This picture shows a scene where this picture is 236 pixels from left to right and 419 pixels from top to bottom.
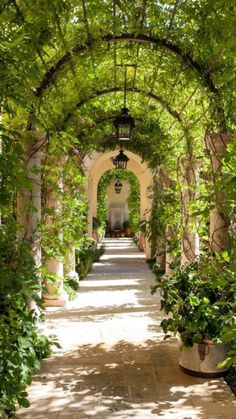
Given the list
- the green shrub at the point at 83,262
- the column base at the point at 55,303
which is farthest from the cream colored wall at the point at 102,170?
the column base at the point at 55,303

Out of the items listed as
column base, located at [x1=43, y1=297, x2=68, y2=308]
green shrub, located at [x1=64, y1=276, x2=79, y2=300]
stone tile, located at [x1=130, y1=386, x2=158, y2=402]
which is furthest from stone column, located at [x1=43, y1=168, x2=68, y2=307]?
stone tile, located at [x1=130, y1=386, x2=158, y2=402]

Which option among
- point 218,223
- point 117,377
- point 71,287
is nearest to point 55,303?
point 71,287

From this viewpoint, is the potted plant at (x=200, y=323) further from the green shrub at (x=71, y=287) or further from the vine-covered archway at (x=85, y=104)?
the green shrub at (x=71, y=287)

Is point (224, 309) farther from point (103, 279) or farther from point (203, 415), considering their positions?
point (103, 279)

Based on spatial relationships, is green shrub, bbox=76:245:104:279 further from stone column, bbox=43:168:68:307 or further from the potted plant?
the potted plant

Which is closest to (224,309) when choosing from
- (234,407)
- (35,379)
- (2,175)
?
(234,407)

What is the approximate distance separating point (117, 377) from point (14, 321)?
2050 mm

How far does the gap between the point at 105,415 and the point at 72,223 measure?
428 cm

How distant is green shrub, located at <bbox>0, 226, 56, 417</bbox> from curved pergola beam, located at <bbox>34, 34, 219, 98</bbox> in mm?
1984

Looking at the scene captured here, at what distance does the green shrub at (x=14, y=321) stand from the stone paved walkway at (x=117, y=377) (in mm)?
477

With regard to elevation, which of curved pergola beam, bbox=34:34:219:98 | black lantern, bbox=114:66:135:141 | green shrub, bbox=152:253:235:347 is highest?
curved pergola beam, bbox=34:34:219:98

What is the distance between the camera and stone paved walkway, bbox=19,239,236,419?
4.05 meters

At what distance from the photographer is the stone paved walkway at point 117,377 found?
4.05 m

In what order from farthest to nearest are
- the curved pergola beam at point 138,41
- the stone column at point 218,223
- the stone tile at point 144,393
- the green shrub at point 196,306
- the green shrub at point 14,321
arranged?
the stone column at point 218,223 < the curved pergola beam at point 138,41 < the green shrub at point 196,306 < the stone tile at point 144,393 < the green shrub at point 14,321
